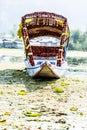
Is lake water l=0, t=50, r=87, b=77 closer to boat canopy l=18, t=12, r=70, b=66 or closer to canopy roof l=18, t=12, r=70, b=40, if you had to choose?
boat canopy l=18, t=12, r=70, b=66

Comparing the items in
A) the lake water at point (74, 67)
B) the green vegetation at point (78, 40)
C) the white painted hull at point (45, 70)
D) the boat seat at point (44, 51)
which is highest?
the white painted hull at point (45, 70)

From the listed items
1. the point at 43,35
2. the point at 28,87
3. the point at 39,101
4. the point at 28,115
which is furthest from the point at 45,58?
the point at 28,115

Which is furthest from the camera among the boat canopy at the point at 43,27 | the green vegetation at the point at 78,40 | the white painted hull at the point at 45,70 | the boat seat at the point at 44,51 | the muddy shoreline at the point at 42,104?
the green vegetation at the point at 78,40

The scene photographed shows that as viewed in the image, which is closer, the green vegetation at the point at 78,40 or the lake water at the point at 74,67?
the lake water at the point at 74,67

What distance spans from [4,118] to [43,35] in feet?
51.2

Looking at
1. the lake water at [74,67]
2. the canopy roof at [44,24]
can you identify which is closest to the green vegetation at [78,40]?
the lake water at [74,67]

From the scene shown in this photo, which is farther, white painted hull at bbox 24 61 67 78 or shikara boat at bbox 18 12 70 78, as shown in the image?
shikara boat at bbox 18 12 70 78

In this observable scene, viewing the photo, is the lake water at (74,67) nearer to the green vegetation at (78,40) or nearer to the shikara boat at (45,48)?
the shikara boat at (45,48)

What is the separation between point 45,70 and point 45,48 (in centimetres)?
600

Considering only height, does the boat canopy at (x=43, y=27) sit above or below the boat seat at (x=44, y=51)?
above

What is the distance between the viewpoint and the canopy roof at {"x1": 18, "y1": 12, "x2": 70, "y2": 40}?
76.2 feet

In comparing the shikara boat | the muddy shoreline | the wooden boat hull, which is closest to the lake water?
the shikara boat

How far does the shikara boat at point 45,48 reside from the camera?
20.0 m

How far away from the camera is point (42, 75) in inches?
790
